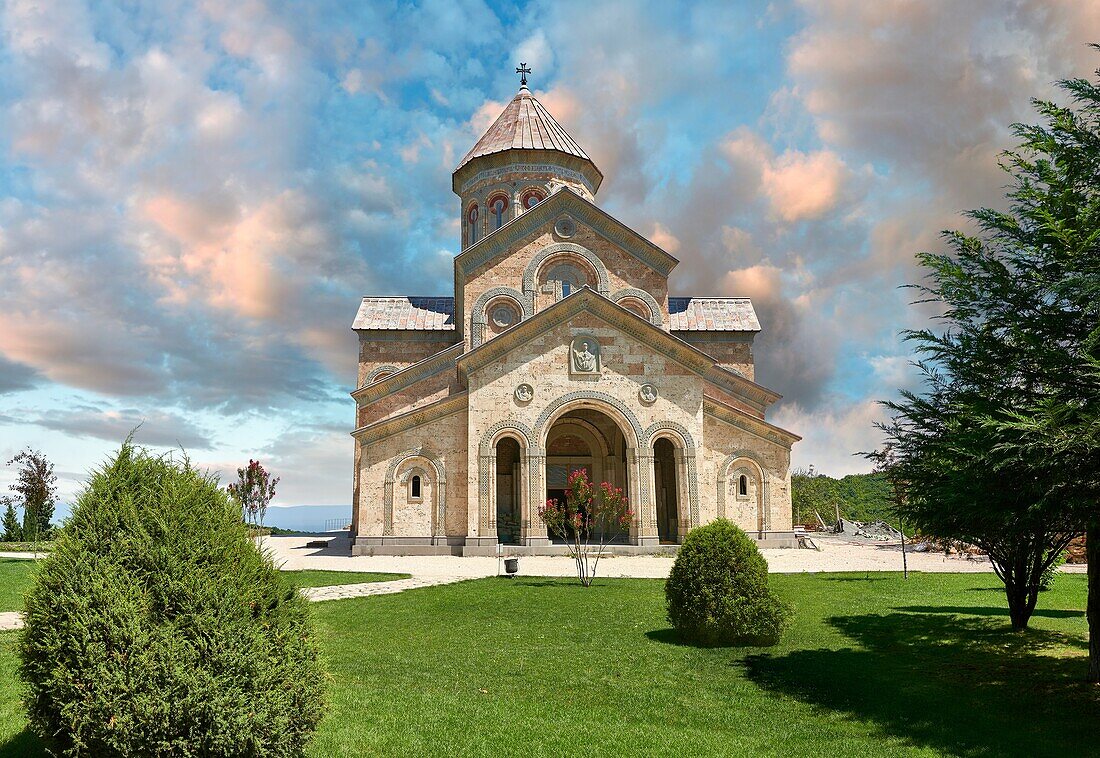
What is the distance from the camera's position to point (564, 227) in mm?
25797

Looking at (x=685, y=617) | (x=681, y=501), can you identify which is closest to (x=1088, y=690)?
(x=685, y=617)

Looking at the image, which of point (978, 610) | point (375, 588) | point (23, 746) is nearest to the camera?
point (23, 746)

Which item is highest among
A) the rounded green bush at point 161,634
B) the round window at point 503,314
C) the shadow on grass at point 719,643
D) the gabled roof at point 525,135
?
the gabled roof at point 525,135

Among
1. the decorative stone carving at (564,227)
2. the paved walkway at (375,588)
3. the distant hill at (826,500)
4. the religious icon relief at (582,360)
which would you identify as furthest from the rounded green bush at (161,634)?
the distant hill at (826,500)

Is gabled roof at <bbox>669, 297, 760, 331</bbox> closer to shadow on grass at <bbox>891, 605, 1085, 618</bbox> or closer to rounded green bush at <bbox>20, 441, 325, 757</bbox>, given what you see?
shadow on grass at <bbox>891, 605, 1085, 618</bbox>

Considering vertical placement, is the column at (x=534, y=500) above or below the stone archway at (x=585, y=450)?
below

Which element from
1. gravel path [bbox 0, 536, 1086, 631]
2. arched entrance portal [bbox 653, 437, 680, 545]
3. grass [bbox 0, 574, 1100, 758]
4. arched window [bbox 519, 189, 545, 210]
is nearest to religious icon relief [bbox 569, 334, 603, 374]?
arched entrance portal [bbox 653, 437, 680, 545]

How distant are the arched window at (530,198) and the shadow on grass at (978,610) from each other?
72.1 feet

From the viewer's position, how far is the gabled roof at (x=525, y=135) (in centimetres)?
3005

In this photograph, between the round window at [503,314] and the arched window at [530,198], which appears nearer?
the round window at [503,314]

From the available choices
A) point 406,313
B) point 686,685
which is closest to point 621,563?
point 686,685

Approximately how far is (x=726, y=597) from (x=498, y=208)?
2391 cm

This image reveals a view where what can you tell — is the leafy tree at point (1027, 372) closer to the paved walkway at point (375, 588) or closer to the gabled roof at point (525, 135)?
the paved walkway at point (375, 588)

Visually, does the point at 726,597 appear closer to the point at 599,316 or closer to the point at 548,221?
the point at 599,316
